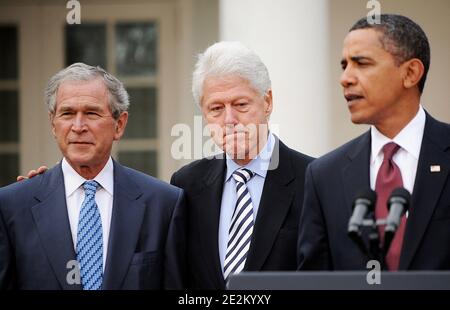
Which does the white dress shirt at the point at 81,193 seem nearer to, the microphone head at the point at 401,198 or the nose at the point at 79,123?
the nose at the point at 79,123

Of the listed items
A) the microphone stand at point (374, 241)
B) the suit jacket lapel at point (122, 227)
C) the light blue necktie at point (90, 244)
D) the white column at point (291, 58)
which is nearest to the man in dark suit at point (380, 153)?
the microphone stand at point (374, 241)

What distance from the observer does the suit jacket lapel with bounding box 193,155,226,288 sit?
494 centimetres

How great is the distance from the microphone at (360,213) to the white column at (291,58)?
3.79 m

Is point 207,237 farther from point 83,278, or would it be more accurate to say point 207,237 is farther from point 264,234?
point 83,278

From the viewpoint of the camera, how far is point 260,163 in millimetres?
5148

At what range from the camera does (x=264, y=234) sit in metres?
4.95

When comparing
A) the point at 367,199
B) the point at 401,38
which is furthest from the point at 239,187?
the point at 367,199

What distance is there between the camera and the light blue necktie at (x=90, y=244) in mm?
4754

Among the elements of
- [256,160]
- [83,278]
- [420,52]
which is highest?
[420,52]

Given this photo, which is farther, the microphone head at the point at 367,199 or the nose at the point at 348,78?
the nose at the point at 348,78

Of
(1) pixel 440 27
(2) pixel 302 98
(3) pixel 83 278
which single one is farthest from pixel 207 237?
(1) pixel 440 27
